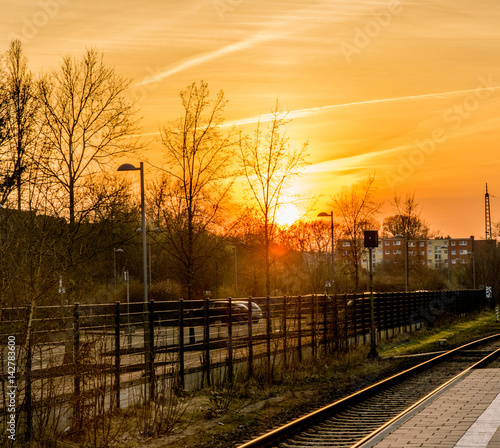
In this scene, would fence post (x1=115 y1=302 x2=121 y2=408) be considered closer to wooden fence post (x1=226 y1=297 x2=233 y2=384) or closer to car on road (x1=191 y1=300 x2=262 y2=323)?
car on road (x1=191 y1=300 x2=262 y2=323)

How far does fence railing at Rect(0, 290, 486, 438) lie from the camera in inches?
403

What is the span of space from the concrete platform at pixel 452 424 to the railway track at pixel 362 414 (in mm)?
317

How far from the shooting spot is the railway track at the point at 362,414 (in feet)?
34.9

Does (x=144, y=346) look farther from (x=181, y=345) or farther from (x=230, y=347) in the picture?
(x=230, y=347)

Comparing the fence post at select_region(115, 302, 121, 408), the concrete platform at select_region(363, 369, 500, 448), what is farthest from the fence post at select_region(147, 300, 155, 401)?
the concrete platform at select_region(363, 369, 500, 448)

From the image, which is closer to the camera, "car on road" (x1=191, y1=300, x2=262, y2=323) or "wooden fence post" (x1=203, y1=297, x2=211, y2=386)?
"wooden fence post" (x1=203, y1=297, x2=211, y2=386)

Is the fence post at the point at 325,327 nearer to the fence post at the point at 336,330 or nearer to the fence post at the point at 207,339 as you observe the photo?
the fence post at the point at 336,330

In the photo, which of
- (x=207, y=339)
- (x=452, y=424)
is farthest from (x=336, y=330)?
(x=452, y=424)

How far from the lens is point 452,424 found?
1062 cm

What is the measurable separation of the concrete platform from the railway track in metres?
0.32

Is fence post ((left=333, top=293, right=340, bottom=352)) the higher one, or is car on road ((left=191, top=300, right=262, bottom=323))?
car on road ((left=191, top=300, right=262, bottom=323))

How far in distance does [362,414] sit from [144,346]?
4284 mm

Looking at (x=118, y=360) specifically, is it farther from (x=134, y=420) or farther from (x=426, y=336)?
(x=426, y=336)

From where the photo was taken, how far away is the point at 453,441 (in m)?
9.38
